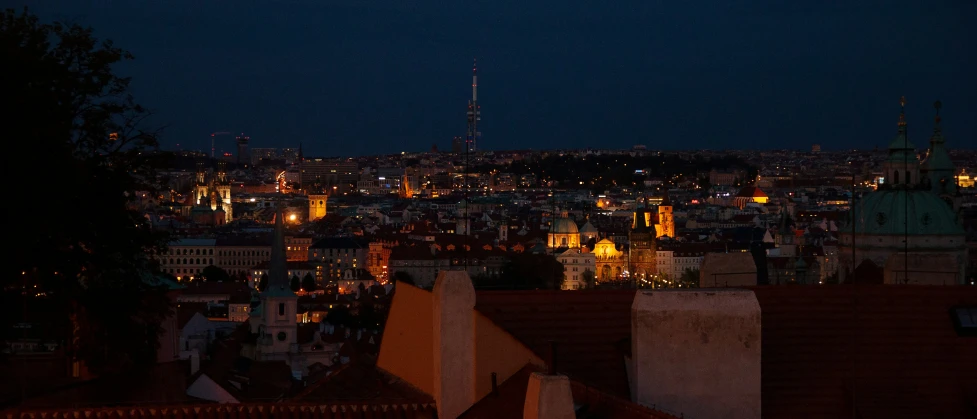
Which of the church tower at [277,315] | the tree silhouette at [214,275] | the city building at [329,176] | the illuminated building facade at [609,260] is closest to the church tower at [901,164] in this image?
the church tower at [277,315]

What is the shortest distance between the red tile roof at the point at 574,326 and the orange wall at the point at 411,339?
0.30 meters

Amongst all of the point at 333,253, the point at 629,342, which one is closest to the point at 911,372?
A: the point at 629,342

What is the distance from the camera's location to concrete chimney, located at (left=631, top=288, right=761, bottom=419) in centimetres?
737

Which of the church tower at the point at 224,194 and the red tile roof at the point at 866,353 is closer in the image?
the red tile roof at the point at 866,353

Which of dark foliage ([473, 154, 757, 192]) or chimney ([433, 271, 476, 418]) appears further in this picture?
dark foliage ([473, 154, 757, 192])

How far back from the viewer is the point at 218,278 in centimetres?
6900

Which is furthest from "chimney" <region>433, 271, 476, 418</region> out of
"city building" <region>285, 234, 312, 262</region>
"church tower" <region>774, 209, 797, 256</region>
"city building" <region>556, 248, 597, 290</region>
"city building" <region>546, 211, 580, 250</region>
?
"city building" <region>285, 234, 312, 262</region>

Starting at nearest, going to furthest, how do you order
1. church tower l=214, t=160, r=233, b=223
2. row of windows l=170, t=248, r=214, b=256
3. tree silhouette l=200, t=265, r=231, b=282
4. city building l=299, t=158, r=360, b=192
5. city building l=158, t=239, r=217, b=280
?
tree silhouette l=200, t=265, r=231, b=282
city building l=158, t=239, r=217, b=280
row of windows l=170, t=248, r=214, b=256
church tower l=214, t=160, r=233, b=223
city building l=299, t=158, r=360, b=192

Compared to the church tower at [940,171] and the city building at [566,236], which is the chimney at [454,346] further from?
the city building at [566,236]

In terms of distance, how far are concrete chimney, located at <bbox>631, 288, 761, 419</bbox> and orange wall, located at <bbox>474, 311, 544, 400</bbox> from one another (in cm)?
54

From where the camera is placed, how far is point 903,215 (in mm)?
32875

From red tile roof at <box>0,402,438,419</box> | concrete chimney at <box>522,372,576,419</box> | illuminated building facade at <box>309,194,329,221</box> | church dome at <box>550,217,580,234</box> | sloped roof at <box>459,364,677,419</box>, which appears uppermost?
illuminated building facade at <box>309,194,329,221</box>

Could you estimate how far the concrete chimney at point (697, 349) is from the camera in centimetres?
737

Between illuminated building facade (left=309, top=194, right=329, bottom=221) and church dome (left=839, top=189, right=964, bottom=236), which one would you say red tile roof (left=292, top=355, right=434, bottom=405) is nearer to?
church dome (left=839, top=189, right=964, bottom=236)
